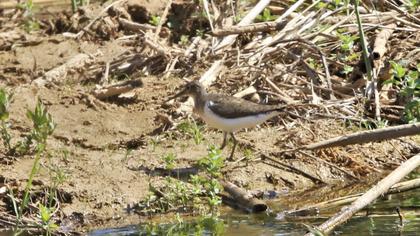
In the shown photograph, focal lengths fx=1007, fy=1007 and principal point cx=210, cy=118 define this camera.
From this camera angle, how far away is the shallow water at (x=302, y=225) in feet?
24.1

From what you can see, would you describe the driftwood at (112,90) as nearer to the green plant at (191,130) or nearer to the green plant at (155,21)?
the green plant at (191,130)

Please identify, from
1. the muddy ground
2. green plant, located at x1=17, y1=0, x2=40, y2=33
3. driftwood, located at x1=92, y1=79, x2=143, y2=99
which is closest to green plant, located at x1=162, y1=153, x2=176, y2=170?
the muddy ground

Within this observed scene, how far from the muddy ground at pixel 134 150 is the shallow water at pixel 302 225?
1.71ft

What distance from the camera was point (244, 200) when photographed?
26.9ft

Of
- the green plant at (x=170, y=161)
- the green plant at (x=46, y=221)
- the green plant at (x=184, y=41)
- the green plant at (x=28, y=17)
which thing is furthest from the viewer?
the green plant at (x=28, y=17)

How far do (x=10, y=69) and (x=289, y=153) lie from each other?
3796 mm

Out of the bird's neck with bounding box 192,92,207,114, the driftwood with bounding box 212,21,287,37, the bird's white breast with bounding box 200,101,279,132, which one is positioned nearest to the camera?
the bird's white breast with bounding box 200,101,279,132

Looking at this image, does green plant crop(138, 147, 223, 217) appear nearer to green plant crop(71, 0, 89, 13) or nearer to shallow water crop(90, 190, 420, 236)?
shallow water crop(90, 190, 420, 236)

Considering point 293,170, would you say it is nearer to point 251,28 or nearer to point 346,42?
point 346,42

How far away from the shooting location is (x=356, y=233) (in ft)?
23.7

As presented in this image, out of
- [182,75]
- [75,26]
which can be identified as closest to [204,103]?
[182,75]

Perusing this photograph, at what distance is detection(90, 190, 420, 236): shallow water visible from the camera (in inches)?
289

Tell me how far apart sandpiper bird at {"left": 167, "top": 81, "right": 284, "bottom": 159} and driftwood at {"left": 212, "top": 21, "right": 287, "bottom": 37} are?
1.50 m

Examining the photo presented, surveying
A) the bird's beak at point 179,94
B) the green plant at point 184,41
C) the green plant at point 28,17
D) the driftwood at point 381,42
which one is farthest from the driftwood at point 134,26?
the driftwood at point 381,42
